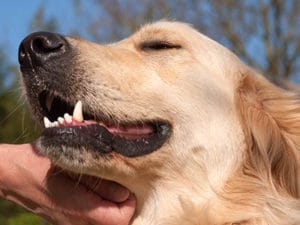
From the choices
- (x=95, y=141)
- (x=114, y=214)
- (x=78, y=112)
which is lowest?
(x=114, y=214)

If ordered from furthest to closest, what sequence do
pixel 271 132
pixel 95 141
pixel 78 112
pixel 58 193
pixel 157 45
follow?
pixel 157 45, pixel 271 132, pixel 58 193, pixel 78 112, pixel 95 141

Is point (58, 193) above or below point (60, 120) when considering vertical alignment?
below

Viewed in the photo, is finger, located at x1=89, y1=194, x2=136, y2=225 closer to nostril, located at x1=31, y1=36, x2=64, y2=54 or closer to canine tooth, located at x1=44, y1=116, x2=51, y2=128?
canine tooth, located at x1=44, y1=116, x2=51, y2=128

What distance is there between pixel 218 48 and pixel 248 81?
1.09 ft

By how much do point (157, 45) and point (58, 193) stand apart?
1178 mm

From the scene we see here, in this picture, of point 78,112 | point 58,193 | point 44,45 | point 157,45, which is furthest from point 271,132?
point 44,45

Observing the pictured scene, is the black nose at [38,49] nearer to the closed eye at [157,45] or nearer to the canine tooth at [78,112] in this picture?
the canine tooth at [78,112]

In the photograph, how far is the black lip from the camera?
134 inches

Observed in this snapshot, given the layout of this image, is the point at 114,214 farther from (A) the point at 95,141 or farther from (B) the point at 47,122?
(B) the point at 47,122

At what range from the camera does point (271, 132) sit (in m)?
3.92

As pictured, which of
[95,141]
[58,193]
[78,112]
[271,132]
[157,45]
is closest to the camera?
[95,141]

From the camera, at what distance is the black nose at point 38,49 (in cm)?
354

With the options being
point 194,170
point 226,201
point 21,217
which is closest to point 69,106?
point 194,170

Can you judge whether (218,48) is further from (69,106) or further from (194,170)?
(69,106)
